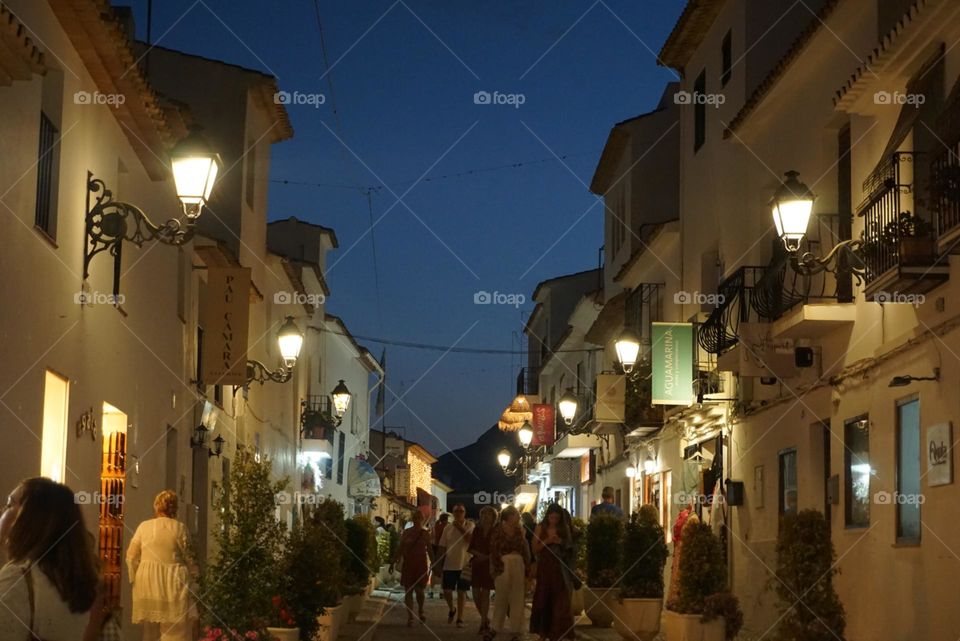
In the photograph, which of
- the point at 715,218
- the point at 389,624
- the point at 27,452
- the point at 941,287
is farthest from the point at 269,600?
the point at 715,218

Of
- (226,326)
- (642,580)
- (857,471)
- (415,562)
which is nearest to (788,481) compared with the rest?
(642,580)

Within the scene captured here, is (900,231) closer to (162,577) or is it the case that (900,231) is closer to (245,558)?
(245,558)

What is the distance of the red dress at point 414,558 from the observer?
73.6ft

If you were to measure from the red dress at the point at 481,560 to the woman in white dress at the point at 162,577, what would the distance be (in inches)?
314

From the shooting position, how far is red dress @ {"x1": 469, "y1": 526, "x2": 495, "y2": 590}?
20.5 meters

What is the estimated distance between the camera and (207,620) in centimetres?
1280

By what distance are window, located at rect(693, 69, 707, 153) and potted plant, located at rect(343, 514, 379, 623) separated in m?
9.15

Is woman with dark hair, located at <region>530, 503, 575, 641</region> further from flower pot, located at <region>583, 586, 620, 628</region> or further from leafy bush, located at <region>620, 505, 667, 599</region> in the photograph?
flower pot, located at <region>583, 586, 620, 628</region>

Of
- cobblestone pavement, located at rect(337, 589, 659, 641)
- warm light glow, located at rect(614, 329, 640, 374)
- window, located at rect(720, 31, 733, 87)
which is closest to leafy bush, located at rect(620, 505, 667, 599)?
cobblestone pavement, located at rect(337, 589, 659, 641)

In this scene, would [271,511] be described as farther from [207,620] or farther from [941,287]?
[941,287]

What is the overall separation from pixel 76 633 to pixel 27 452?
5.21 meters

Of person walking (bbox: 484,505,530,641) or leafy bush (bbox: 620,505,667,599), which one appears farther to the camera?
leafy bush (bbox: 620,505,667,599)

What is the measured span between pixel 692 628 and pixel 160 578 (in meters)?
6.22

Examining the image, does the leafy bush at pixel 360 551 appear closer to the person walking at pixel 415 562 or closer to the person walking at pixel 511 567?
the person walking at pixel 415 562
